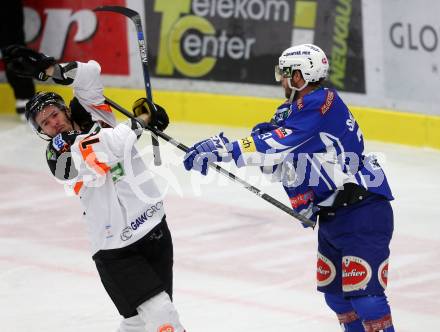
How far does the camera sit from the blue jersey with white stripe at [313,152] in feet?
14.8

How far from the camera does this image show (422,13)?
8500 mm

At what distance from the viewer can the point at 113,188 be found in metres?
4.50

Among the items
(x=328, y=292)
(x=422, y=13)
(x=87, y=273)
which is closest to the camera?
(x=328, y=292)

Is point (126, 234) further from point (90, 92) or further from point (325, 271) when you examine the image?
point (325, 271)

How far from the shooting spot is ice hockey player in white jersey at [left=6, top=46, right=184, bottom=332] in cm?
436

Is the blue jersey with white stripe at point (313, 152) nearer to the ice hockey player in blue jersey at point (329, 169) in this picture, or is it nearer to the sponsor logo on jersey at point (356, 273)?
the ice hockey player in blue jersey at point (329, 169)

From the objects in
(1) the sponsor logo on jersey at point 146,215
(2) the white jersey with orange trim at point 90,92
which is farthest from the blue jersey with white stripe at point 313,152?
(2) the white jersey with orange trim at point 90,92

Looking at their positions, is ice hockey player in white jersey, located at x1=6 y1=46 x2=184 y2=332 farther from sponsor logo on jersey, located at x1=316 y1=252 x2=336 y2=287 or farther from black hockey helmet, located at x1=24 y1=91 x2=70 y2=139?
sponsor logo on jersey, located at x1=316 y1=252 x2=336 y2=287

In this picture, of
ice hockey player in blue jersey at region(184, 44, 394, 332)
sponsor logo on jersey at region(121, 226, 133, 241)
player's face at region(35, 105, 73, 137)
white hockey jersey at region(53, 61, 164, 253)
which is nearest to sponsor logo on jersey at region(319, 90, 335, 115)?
ice hockey player in blue jersey at region(184, 44, 394, 332)

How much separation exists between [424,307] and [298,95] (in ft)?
5.10

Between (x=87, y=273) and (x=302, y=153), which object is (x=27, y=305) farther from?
(x=302, y=153)

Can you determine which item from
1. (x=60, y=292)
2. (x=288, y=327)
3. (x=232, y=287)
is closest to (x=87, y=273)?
(x=60, y=292)

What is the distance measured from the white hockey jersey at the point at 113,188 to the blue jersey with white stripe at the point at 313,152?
15.7 inches

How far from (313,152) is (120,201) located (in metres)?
0.79
